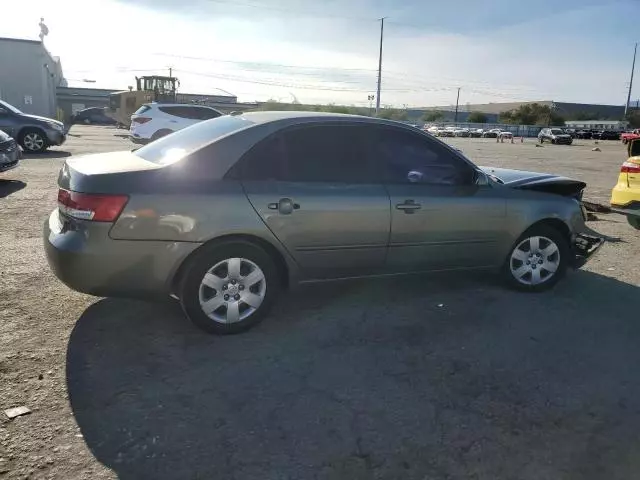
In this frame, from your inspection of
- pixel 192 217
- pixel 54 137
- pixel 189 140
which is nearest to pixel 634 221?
pixel 189 140

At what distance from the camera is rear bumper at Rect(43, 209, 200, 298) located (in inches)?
137

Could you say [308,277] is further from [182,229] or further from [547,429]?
[547,429]

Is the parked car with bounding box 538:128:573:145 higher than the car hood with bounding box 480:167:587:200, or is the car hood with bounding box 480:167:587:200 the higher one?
the parked car with bounding box 538:128:573:145

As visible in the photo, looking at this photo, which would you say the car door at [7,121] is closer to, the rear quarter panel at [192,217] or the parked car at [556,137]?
the rear quarter panel at [192,217]

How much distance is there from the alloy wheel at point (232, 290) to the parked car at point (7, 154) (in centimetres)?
813

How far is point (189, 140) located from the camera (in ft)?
13.6

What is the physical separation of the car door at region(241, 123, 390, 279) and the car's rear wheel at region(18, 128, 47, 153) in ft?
48.2

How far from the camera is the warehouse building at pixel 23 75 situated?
136ft

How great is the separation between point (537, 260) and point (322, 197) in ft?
7.91

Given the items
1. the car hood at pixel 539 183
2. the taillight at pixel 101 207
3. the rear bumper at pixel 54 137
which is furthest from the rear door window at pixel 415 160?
the rear bumper at pixel 54 137

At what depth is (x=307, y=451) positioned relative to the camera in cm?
261

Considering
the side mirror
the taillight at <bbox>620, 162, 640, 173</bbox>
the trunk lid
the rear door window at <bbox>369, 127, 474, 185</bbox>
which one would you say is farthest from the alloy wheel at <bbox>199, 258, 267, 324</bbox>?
the taillight at <bbox>620, 162, 640, 173</bbox>

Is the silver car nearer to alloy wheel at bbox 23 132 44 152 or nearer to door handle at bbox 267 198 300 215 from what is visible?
door handle at bbox 267 198 300 215

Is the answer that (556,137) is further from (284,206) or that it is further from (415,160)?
(284,206)
